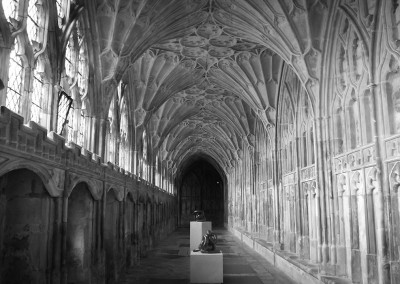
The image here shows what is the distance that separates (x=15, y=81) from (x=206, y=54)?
12.4 m

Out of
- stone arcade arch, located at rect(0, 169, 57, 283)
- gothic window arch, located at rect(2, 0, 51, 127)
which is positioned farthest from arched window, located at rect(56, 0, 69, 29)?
stone arcade arch, located at rect(0, 169, 57, 283)

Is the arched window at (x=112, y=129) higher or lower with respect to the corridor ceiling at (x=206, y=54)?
lower

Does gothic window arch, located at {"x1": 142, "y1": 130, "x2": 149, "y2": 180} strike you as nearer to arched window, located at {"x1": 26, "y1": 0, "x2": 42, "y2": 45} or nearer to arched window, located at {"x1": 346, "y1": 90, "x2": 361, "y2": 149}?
arched window, located at {"x1": 346, "y1": 90, "x2": 361, "y2": 149}

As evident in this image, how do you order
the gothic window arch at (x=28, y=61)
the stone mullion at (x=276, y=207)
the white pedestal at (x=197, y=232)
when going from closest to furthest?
the gothic window arch at (x=28, y=61) → the stone mullion at (x=276, y=207) → the white pedestal at (x=197, y=232)

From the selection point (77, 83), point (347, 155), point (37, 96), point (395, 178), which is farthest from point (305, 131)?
point (37, 96)

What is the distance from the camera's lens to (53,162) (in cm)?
774

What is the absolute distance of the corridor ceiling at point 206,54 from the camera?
1250 centimetres

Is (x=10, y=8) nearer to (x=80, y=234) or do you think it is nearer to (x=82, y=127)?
(x=82, y=127)

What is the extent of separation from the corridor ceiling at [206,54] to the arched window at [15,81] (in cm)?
461

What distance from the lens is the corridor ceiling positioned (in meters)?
12.5

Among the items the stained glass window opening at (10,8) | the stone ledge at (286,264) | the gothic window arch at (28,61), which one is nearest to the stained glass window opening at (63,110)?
the gothic window arch at (28,61)

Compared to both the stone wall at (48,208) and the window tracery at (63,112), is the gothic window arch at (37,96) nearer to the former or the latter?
the stone wall at (48,208)

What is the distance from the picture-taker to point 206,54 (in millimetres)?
18734

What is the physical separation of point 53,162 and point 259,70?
13.3 metres
